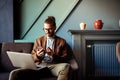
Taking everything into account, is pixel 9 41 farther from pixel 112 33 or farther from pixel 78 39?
pixel 112 33

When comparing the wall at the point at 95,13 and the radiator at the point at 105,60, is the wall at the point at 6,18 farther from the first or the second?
the radiator at the point at 105,60

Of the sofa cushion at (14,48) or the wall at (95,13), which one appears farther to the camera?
the wall at (95,13)

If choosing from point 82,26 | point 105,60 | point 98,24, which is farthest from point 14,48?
point 105,60

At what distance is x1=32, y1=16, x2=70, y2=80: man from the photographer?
238 centimetres

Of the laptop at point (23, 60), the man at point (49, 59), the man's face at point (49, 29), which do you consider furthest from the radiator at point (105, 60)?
the laptop at point (23, 60)

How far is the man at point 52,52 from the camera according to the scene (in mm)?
2378

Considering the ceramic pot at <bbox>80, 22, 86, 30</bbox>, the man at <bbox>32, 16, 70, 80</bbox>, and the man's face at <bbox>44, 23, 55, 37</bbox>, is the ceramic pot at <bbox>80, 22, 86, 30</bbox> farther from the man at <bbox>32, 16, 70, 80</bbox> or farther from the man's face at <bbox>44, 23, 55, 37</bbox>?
the man's face at <bbox>44, 23, 55, 37</bbox>

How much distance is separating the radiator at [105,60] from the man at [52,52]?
62 cm

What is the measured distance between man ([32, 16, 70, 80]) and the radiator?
0.62 metres

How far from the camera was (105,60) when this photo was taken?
3350 mm

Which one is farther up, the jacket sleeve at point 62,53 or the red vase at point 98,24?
the red vase at point 98,24

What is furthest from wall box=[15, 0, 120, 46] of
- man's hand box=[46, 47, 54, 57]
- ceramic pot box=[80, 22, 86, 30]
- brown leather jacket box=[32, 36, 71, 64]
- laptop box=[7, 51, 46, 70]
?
laptop box=[7, 51, 46, 70]

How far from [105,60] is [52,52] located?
3.63 ft

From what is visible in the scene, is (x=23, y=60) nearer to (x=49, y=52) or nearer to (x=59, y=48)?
(x=49, y=52)
